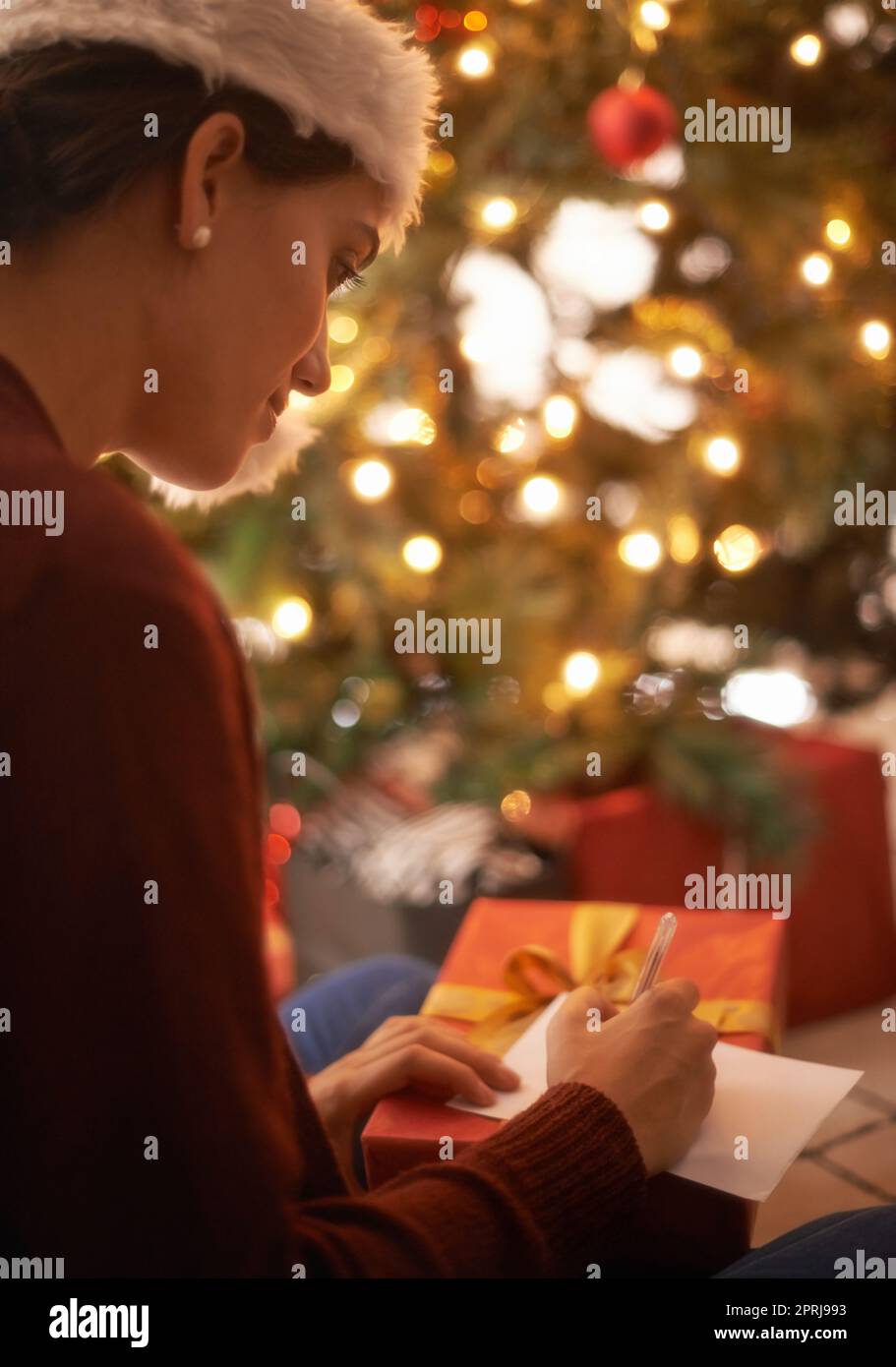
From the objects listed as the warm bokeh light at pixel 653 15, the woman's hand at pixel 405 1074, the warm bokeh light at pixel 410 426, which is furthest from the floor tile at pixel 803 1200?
the warm bokeh light at pixel 653 15

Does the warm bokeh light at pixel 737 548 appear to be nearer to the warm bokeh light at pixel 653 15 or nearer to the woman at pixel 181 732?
the warm bokeh light at pixel 653 15

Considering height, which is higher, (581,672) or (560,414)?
(560,414)

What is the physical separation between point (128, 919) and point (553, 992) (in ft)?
1.36

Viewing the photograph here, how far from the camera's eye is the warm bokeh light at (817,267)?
1.30m

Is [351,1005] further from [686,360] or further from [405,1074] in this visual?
[686,360]

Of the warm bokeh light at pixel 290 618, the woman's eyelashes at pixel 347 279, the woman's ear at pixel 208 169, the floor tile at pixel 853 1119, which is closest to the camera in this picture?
the woman's ear at pixel 208 169

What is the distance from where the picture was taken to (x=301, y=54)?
559 millimetres

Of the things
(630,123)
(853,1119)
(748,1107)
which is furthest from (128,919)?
(630,123)

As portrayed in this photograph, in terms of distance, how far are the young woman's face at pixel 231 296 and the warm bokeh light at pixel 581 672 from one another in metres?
0.90

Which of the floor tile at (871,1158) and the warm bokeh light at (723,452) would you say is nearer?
the floor tile at (871,1158)

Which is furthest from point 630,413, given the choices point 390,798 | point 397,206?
point 397,206

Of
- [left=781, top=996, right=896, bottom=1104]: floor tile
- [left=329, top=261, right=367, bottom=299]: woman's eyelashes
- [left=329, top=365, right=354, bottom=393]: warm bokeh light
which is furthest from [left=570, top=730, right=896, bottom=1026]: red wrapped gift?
[left=329, top=261, right=367, bottom=299]: woman's eyelashes

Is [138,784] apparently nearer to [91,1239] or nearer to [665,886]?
[91,1239]

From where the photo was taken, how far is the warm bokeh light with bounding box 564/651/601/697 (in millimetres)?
1500
